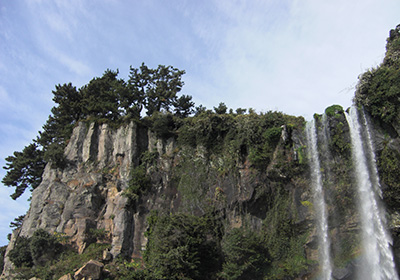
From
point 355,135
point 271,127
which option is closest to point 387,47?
point 355,135

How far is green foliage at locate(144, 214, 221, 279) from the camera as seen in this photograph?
56.4 feet

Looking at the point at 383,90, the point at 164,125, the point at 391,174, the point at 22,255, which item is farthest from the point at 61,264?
the point at 383,90

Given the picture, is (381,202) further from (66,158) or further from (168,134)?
(66,158)

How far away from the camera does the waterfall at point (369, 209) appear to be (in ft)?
54.1

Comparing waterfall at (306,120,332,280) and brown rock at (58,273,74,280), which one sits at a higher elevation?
waterfall at (306,120,332,280)

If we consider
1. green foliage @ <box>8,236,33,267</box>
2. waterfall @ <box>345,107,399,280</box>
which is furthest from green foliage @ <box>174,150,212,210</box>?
green foliage @ <box>8,236,33,267</box>

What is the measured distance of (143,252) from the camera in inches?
816

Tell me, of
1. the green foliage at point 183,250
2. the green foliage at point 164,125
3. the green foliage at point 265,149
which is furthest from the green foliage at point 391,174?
the green foliage at point 164,125

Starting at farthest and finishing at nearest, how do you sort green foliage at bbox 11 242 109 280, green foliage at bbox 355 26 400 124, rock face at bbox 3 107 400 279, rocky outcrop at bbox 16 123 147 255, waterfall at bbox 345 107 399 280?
rocky outcrop at bbox 16 123 147 255 < green foliage at bbox 11 242 109 280 < rock face at bbox 3 107 400 279 < green foliage at bbox 355 26 400 124 < waterfall at bbox 345 107 399 280

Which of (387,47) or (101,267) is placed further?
(387,47)

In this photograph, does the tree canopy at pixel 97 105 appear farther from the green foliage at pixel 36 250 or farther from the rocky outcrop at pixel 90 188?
the green foliage at pixel 36 250

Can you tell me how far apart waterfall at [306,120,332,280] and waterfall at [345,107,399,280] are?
178 cm

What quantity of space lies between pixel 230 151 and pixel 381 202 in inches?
381

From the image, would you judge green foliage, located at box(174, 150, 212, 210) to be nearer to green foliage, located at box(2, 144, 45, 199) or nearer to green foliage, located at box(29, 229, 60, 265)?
green foliage, located at box(29, 229, 60, 265)
